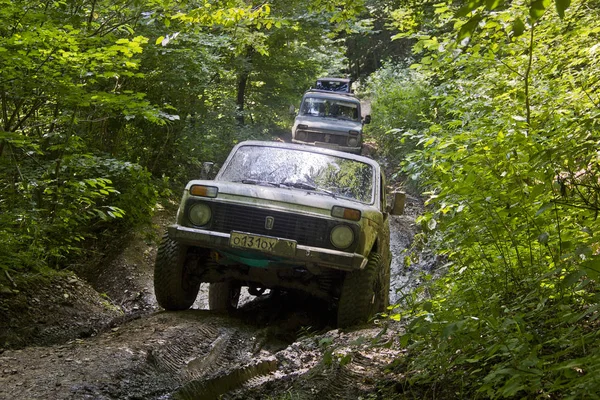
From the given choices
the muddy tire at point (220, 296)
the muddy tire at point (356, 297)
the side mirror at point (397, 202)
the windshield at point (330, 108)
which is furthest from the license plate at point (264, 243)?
the windshield at point (330, 108)

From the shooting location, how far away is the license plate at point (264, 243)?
19.2 ft

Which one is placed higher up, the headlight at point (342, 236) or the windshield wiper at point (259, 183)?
the windshield wiper at point (259, 183)

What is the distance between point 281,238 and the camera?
596 centimetres

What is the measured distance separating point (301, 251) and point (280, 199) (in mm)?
623

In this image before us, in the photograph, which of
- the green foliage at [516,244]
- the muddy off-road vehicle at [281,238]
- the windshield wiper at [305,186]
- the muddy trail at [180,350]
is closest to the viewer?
the green foliage at [516,244]

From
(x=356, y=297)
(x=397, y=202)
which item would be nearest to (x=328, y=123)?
(x=397, y=202)

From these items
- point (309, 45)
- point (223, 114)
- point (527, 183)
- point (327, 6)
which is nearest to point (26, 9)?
point (327, 6)

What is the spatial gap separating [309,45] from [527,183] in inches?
584

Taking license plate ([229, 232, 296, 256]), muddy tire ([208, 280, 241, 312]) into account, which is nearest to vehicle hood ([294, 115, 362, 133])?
muddy tire ([208, 280, 241, 312])

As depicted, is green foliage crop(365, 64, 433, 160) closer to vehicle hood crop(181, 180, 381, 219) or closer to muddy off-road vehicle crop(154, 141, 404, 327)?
muddy off-road vehicle crop(154, 141, 404, 327)

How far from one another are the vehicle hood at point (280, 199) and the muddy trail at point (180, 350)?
0.90 m

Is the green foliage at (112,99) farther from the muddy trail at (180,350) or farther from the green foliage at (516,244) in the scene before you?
the green foliage at (516,244)

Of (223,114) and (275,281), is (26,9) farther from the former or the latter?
(223,114)

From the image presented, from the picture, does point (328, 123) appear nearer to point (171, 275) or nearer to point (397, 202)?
point (397, 202)
